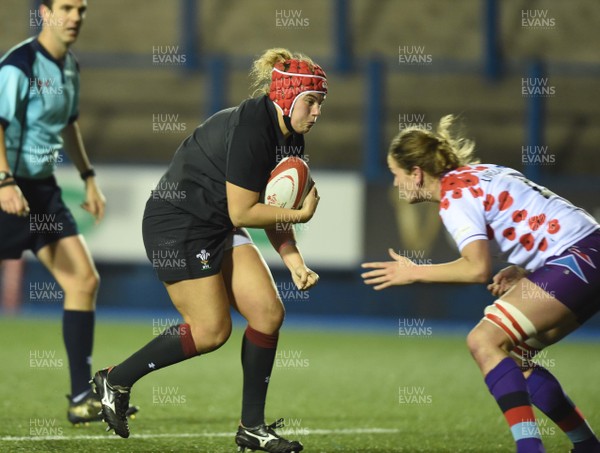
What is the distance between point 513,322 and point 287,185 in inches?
48.7

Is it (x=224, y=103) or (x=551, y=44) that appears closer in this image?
(x=224, y=103)

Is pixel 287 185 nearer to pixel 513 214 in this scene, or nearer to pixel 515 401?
pixel 513 214

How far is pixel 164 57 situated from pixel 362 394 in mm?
10586

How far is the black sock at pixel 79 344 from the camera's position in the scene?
604 cm

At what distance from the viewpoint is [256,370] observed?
526 centimetres

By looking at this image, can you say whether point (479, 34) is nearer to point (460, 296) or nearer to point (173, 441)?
point (460, 296)

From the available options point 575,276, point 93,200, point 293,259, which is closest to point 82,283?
point 93,200

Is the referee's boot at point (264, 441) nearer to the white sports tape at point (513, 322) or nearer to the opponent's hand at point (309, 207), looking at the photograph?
the opponent's hand at point (309, 207)

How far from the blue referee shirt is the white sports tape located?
2.72 m

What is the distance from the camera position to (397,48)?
57.7 ft

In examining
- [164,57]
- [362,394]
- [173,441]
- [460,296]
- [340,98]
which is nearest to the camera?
[173,441]

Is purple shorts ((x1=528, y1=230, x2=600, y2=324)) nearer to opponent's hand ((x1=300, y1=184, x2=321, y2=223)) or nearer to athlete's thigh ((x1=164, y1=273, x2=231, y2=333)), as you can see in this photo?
opponent's hand ((x1=300, y1=184, x2=321, y2=223))

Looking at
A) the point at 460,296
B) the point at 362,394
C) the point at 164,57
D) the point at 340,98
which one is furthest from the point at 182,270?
the point at 164,57

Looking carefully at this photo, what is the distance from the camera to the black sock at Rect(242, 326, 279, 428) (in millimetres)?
5223
